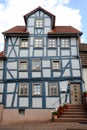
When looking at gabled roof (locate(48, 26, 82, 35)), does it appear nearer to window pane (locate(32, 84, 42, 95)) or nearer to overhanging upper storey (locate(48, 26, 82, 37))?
overhanging upper storey (locate(48, 26, 82, 37))

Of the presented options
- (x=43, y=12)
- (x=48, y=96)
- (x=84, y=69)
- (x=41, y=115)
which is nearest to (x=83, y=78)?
(x=84, y=69)

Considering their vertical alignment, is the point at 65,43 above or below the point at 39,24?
below

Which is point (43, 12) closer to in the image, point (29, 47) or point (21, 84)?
point (29, 47)

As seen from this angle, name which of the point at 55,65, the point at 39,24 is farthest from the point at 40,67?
the point at 39,24

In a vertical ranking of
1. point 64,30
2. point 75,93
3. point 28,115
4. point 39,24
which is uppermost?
point 39,24

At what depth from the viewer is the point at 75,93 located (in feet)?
64.1

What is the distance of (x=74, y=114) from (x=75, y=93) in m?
2.98

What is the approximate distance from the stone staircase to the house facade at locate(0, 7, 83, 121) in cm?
111

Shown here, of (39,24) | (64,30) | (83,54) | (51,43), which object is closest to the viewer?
(51,43)

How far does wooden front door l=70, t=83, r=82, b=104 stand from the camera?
19.2 metres

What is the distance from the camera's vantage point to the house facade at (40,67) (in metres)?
19.0

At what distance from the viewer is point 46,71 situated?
19.9 metres

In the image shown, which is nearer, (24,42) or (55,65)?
(55,65)

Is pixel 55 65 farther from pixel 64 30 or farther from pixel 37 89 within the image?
pixel 64 30
